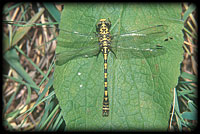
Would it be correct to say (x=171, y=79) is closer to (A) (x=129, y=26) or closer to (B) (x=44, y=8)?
(A) (x=129, y=26)

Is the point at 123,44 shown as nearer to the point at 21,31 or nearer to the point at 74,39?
the point at 74,39

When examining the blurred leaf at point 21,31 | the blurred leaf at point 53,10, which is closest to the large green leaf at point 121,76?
the blurred leaf at point 53,10

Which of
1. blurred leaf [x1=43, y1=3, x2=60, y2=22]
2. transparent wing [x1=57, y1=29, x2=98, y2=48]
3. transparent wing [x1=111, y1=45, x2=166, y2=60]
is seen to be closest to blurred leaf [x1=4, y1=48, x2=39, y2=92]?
blurred leaf [x1=43, y1=3, x2=60, y2=22]

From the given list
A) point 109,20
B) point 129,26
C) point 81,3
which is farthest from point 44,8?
point 129,26

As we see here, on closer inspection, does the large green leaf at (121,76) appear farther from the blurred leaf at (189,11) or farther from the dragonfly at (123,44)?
the blurred leaf at (189,11)

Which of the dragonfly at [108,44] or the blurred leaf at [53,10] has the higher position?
the blurred leaf at [53,10]

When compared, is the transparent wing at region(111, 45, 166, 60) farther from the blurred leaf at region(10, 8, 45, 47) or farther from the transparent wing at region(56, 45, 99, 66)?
the blurred leaf at region(10, 8, 45, 47)

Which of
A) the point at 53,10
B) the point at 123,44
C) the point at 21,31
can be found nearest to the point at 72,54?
the point at 123,44
